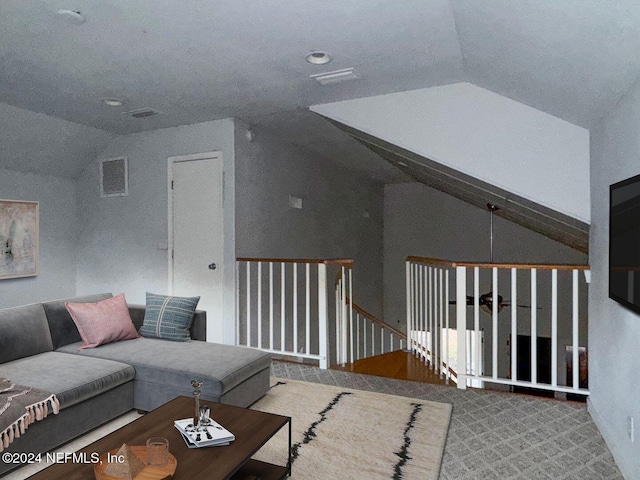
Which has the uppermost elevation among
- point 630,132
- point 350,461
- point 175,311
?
point 630,132

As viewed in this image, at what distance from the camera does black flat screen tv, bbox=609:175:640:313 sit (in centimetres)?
206

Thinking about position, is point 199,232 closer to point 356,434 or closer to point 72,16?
point 72,16

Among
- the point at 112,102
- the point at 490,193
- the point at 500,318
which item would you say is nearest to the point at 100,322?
the point at 112,102

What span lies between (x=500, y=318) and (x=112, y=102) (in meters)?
7.51

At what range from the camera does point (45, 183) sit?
532cm

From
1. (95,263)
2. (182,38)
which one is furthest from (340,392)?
(95,263)

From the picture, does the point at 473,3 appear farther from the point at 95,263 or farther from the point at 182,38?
the point at 95,263

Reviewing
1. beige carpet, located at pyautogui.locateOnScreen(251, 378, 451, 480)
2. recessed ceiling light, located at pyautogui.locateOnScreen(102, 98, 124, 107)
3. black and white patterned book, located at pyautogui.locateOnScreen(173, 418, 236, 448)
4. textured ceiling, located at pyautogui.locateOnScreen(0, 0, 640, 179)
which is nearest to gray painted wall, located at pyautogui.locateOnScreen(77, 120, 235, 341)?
textured ceiling, located at pyautogui.locateOnScreen(0, 0, 640, 179)

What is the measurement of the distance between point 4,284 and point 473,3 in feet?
17.5

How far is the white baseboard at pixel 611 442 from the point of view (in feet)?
7.40

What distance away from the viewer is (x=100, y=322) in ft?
11.1

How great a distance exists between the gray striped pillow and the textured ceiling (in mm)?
1850

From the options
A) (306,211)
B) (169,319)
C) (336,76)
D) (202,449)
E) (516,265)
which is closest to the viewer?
(202,449)

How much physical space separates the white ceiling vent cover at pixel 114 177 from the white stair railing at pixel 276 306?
75.5 inches
